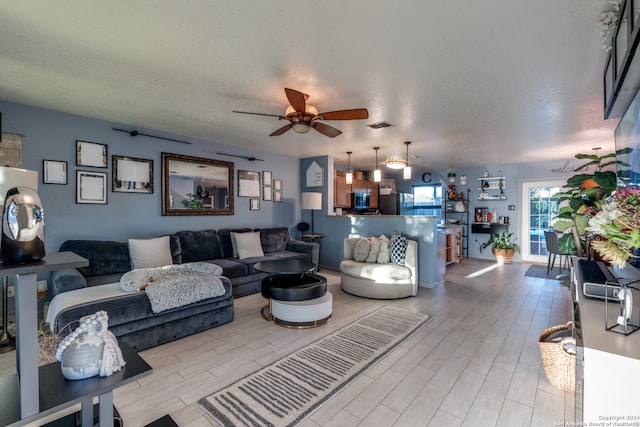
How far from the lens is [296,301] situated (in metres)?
3.04

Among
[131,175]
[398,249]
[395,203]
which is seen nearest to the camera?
[131,175]

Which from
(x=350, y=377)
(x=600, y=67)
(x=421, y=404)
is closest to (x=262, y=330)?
(x=350, y=377)

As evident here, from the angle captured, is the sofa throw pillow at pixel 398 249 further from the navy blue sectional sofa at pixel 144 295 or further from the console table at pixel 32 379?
the console table at pixel 32 379

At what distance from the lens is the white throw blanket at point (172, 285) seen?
→ 2674 millimetres

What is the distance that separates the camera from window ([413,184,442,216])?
27.2ft

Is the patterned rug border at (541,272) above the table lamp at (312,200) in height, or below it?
below

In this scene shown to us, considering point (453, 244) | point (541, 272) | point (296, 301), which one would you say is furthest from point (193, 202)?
point (541, 272)

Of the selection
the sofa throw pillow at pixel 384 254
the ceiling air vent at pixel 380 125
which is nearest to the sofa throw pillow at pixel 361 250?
the sofa throw pillow at pixel 384 254

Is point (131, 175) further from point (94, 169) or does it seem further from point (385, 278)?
point (385, 278)

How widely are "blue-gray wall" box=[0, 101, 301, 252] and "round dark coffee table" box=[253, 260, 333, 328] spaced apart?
80.0 inches

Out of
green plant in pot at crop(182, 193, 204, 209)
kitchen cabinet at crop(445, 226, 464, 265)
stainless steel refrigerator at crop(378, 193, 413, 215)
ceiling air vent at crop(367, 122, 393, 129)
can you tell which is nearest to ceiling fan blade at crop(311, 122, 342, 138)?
ceiling air vent at crop(367, 122, 393, 129)

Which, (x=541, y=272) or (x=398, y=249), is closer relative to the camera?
(x=398, y=249)

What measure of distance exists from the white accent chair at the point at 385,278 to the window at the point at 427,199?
4.69 metres

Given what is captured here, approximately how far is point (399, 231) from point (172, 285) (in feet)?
11.4
